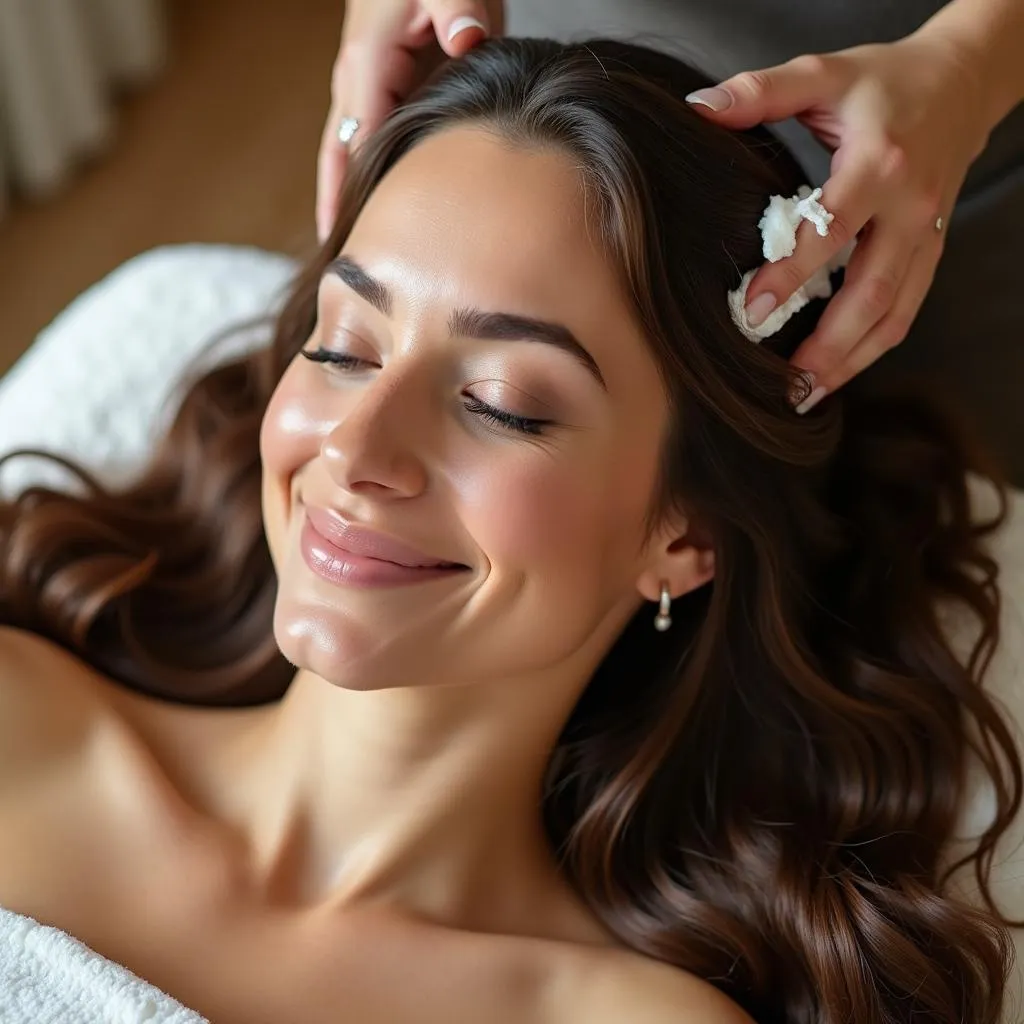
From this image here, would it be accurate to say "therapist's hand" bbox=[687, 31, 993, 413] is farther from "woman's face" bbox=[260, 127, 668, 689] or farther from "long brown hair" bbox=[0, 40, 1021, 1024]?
"woman's face" bbox=[260, 127, 668, 689]

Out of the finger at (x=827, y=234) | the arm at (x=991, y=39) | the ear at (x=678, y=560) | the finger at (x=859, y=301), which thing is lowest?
the ear at (x=678, y=560)

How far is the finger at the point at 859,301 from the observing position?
1.27 metres

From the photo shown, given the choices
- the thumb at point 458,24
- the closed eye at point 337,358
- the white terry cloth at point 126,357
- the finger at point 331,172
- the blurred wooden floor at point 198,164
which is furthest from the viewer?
the blurred wooden floor at point 198,164

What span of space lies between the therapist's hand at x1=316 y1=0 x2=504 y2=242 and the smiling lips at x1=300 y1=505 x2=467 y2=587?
0.43 meters

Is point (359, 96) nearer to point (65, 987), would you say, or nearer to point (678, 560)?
point (678, 560)

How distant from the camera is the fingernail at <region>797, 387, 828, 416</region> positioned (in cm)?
133

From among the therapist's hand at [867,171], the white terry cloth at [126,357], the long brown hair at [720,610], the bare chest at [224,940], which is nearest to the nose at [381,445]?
the long brown hair at [720,610]

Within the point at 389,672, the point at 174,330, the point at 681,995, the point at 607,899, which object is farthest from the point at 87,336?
the point at 681,995

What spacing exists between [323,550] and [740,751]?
2.03ft

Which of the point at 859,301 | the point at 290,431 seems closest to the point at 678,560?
the point at 859,301

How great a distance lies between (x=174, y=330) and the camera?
1944 millimetres

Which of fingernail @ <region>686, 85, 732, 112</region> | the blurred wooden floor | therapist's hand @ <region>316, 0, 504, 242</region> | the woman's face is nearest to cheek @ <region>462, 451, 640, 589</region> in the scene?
the woman's face

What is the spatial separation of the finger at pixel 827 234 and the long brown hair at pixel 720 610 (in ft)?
0.12

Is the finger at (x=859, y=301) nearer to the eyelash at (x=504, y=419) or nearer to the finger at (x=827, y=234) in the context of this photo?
the finger at (x=827, y=234)
